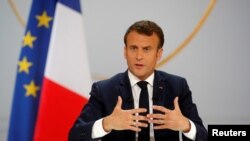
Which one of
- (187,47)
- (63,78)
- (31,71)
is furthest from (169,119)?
(187,47)

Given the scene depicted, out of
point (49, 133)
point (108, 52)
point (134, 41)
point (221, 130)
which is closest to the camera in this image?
point (221, 130)

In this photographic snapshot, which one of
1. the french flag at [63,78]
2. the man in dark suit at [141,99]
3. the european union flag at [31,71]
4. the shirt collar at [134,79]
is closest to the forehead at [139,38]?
the man in dark suit at [141,99]

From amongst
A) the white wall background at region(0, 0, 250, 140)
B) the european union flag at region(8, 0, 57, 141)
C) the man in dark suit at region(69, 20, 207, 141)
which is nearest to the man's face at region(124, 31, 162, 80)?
the man in dark suit at region(69, 20, 207, 141)

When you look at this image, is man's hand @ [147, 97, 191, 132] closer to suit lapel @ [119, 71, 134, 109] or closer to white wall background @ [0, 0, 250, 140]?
suit lapel @ [119, 71, 134, 109]

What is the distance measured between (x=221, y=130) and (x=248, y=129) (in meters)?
0.16

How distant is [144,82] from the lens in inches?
74.9

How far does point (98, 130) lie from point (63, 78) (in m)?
0.72

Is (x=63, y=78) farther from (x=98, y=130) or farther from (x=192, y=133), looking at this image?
(x=192, y=133)

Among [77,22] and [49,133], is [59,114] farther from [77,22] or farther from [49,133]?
[77,22]

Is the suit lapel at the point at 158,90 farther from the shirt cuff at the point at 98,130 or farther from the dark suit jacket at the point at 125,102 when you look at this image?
the shirt cuff at the point at 98,130

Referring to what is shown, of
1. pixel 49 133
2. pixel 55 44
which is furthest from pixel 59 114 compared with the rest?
pixel 55 44

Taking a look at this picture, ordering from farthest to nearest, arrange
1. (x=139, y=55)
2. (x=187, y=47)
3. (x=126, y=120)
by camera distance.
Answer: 1. (x=187, y=47)
2. (x=139, y=55)
3. (x=126, y=120)

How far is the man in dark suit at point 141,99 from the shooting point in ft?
5.65

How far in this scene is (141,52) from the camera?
5.95 feet
